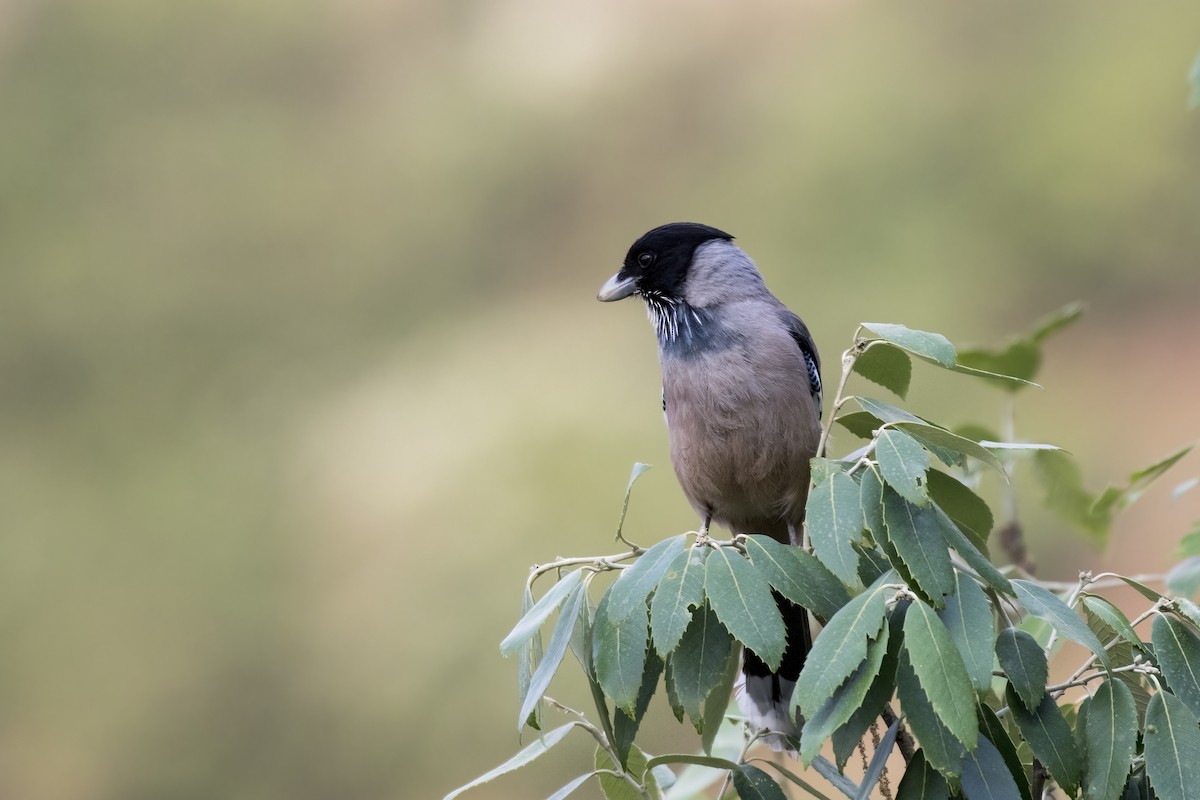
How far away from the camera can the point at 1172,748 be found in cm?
96

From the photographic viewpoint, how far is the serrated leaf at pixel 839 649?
3.04ft

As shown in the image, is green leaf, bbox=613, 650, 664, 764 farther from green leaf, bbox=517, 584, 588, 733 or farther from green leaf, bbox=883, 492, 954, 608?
green leaf, bbox=883, 492, 954, 608

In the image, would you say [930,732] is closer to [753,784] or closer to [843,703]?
[843,703]

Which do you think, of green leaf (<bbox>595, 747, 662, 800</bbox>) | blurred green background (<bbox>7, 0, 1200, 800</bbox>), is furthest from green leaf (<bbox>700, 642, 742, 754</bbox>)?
blurred green background (<bbox>7, 0, 1200, 800</bbox>)

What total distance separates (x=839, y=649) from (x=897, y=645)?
0.29 feet

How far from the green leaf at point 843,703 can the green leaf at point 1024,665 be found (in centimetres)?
11

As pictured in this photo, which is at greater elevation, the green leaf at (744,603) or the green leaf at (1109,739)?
the green leaf at (744,603)

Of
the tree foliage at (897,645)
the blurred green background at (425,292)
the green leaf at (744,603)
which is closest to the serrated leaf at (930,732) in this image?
the tree foliage at (897,645)

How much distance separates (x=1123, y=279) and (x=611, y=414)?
5.79 ft

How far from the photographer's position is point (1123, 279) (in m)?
3.92

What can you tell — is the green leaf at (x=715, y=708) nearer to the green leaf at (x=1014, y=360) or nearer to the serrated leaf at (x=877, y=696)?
the serrated leaf at (x=877, y=696)

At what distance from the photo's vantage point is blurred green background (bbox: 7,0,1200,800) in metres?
3.84

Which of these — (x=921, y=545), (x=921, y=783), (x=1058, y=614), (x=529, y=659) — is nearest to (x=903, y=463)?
(x=921, y=545)

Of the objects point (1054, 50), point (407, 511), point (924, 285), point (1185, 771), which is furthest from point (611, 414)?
point (1185, 771)
